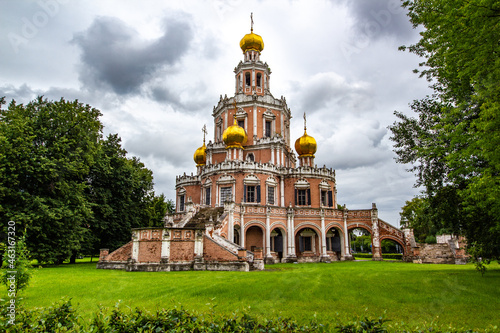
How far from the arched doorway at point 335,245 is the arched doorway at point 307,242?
5.30 ft

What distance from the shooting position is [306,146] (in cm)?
4128

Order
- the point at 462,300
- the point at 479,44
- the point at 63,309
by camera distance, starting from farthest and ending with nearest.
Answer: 1. the point at 479,44
2. the point at 462,300
3. the point at 63,309

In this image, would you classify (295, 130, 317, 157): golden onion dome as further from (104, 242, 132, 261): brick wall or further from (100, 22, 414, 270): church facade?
(104, 242, 132, 261): brick wall

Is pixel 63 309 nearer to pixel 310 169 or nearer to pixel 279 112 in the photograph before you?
pixel 310 169

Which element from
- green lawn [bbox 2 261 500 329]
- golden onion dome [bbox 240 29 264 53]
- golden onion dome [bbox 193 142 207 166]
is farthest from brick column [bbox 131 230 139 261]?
golden onion dome [bbox 240 29 264 53]

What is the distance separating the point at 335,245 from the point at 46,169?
94.8ft

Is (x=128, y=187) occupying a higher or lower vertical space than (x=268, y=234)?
higher

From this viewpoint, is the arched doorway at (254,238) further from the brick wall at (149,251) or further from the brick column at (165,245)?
the brick wall at (149,251)

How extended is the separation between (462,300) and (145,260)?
17787mm

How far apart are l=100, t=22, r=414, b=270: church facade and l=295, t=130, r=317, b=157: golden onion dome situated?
0.10 metres

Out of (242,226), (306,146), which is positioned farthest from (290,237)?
(306,146)

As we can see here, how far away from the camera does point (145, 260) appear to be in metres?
21.8

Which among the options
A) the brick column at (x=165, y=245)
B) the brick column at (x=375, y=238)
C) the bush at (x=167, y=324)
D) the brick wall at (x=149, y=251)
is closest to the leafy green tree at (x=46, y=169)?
the brick wall at (x=149, y=251)

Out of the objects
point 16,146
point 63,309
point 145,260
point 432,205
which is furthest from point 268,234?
point 63,309
